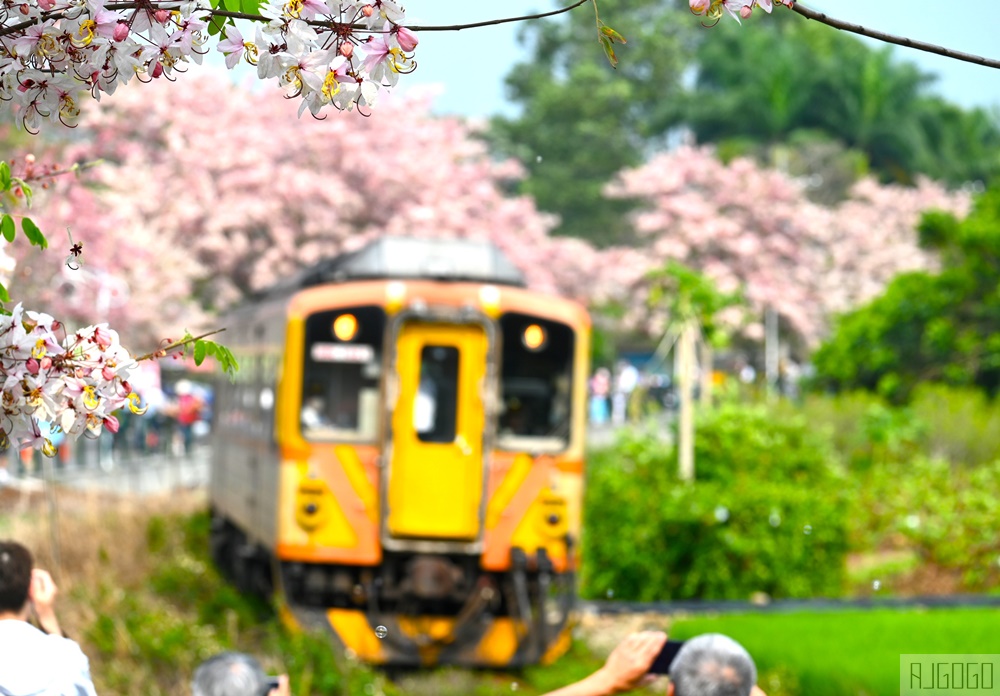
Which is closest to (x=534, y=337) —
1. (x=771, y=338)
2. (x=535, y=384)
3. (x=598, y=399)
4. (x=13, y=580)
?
(x=535, y=384)

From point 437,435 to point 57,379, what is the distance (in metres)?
8.33

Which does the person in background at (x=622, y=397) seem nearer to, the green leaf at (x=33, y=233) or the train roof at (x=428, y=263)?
the train roof at (x=428, y=263)

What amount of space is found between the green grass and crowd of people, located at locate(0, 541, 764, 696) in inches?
175

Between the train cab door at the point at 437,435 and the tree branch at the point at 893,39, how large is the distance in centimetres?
831

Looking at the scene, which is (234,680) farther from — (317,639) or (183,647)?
(317,639)

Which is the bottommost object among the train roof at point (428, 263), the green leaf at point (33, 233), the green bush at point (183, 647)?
the green bush at point (183, 647)

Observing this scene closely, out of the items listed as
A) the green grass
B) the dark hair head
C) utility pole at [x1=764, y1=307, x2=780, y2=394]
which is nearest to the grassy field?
the green grass

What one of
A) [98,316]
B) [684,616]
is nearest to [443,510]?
[684,616]

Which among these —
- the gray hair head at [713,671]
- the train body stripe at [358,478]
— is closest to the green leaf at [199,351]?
the gray hair head at [713,671]

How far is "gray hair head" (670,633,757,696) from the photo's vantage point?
11.1 ft

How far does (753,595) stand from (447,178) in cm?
1996

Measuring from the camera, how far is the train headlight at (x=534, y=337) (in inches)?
457

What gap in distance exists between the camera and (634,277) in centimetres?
3934

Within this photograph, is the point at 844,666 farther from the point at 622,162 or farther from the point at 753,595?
the point at 622,162
